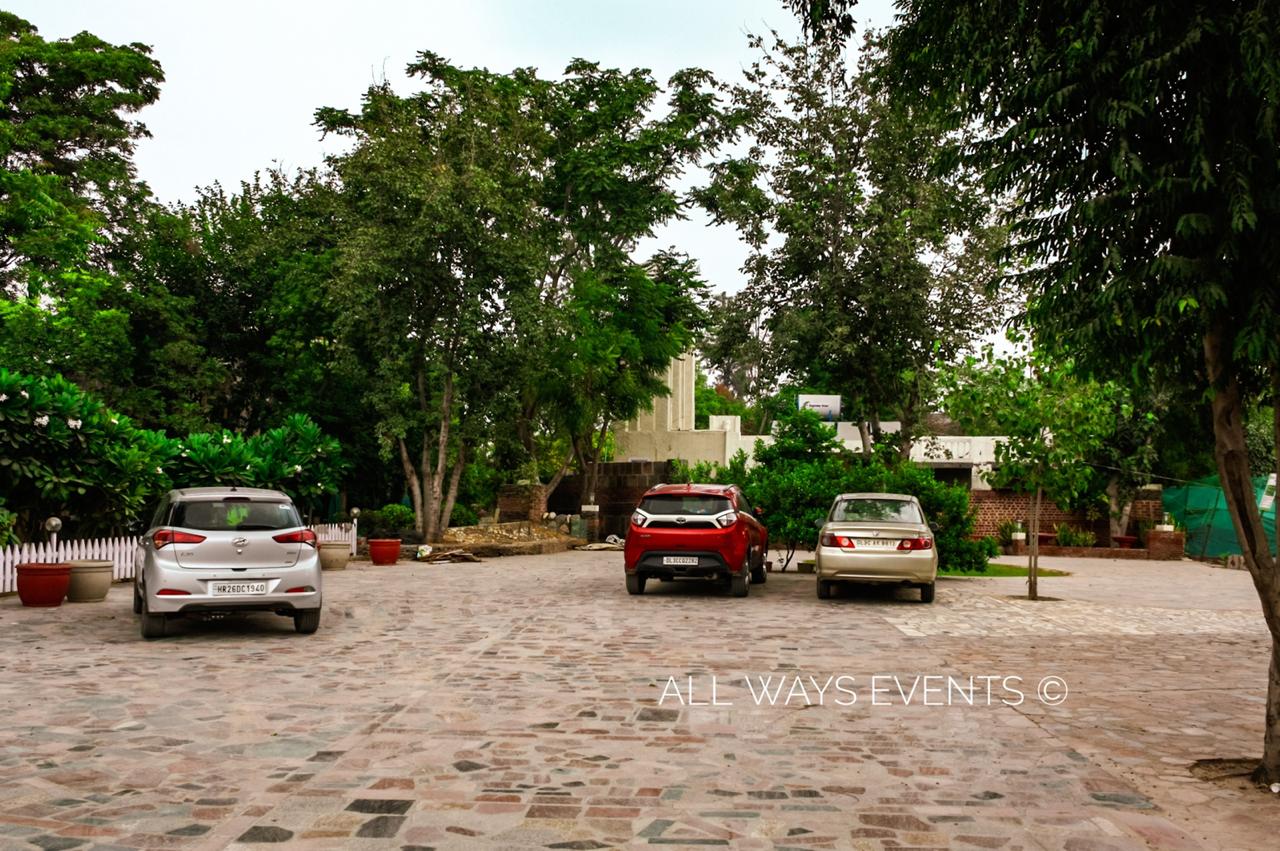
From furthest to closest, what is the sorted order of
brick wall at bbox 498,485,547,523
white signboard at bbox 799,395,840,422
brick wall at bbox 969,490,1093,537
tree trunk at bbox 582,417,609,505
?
white signboard at bbox 799,395,840,422, tree trunk at bbox 582,417,609,505, brick wall at bbox 969,490,1093,537, brick wall at bbox 498,485,547,523

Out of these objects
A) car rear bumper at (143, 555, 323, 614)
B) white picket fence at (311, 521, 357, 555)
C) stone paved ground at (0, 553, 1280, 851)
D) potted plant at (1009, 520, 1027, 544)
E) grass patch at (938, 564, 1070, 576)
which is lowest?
grass patch at (938, 564, 1070, 576)

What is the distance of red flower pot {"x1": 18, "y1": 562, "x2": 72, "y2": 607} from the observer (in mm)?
14508

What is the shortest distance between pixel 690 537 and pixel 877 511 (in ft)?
9.94

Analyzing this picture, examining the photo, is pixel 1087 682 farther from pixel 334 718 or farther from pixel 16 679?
pixel 16 679

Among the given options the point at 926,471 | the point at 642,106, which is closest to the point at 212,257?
the point at 642,106

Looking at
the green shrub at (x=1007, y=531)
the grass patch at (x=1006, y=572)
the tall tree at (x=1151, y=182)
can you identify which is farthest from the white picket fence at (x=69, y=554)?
the green shrub at (x=1007, y=531)

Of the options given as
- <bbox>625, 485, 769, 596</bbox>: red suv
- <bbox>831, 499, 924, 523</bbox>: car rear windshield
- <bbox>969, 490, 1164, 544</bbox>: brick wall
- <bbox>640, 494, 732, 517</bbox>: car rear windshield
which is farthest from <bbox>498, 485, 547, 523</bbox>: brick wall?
<bbox>831, 499, 924, 523</bbox>: car rear windshield

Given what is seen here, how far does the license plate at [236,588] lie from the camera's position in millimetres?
11398

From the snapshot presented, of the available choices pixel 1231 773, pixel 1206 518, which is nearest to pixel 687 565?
pixel 1231 773

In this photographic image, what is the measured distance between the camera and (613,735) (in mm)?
7098

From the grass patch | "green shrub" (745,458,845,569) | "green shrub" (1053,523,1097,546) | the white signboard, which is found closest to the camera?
"green shrub" (745,458,845,569)

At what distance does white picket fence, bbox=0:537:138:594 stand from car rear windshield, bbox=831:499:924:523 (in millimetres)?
11428

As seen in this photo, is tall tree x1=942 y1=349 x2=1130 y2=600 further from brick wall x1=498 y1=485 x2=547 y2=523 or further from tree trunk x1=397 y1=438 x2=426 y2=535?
brick wall x1=498 y1=485 x2=547 y2=523

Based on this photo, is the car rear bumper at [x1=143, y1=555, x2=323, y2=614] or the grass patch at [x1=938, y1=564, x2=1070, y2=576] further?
the grass patch at [x1=938, y1=564, x2=1070, y2=576]
